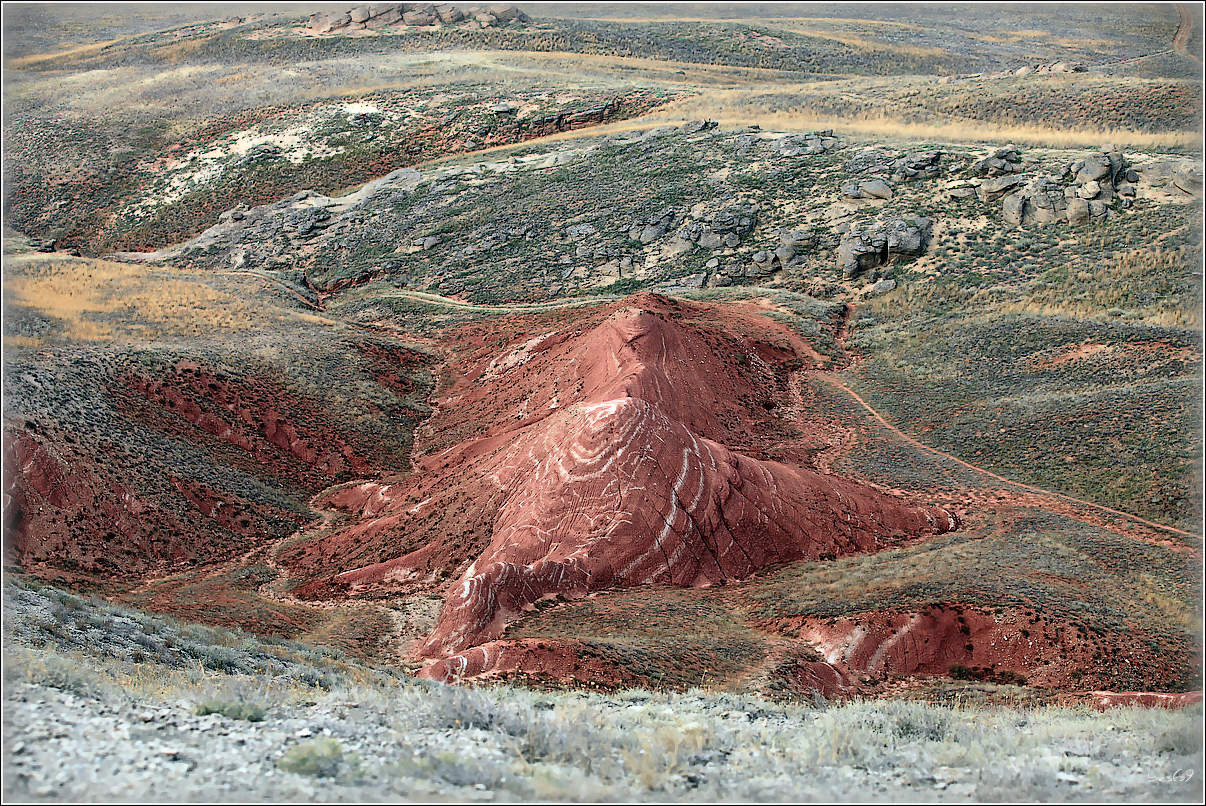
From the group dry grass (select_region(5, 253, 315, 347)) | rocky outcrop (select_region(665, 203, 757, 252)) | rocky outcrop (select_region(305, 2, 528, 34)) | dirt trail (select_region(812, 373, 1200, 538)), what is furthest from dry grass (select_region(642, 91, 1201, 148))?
rocky outcrop (select_region(305, 2, 528, 34))

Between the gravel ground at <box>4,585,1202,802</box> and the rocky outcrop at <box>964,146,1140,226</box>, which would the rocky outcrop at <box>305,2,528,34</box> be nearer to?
the rocky outcrop at <box>964,146,1140,226</box>

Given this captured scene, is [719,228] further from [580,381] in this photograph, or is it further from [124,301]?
[124,301]

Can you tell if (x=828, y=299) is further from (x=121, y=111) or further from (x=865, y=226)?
(x=121, y=111)

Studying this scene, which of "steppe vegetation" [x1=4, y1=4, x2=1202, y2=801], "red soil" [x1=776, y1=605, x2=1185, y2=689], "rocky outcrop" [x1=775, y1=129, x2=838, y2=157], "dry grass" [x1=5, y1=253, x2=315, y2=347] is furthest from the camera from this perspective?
"rocky outcrop" [x1=775, y1=129, x2=838, y2=157]

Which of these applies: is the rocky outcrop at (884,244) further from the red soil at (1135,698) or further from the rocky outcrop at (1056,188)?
the red soil at (1135,698)

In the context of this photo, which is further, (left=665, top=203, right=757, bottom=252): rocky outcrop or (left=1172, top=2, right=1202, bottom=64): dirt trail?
(left=1172, top=2, right=1202, bottom=64): dirt trail

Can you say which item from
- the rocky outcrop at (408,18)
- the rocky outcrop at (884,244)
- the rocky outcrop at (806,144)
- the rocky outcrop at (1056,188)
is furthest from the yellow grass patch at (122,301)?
the rocky outcrop at (408,18)

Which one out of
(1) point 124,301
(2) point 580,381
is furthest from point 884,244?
(1) point 124,301
